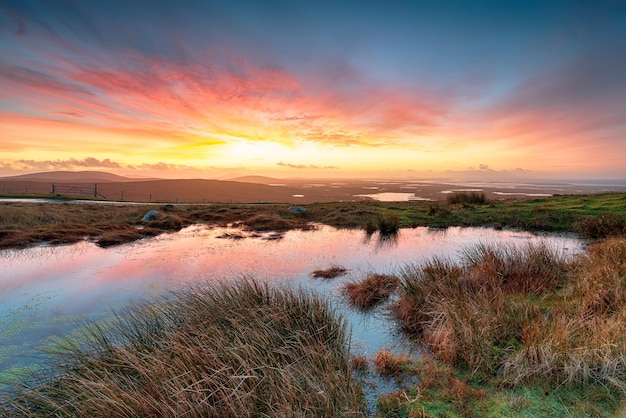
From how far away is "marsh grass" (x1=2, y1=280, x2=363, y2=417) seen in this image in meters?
3.81

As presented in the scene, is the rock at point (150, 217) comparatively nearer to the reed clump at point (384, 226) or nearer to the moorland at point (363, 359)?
the reed clump at point (384, 226)

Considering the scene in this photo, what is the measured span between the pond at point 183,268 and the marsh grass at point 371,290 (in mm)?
391

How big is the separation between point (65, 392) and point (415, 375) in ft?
17.7

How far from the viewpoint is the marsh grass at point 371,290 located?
343 inches

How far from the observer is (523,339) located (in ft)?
18.6

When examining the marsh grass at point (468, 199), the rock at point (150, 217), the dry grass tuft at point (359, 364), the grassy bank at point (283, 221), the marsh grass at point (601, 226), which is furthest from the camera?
the marsh grass at point (468, 199)

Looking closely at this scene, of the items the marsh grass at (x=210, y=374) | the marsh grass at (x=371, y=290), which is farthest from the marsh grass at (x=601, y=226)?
the marsh grass at (x=210, y=374)

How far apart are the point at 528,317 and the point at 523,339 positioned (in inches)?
43.7

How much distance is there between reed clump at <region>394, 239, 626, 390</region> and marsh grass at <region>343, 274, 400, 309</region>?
65 centimetres

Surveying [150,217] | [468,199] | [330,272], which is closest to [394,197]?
[468,199]

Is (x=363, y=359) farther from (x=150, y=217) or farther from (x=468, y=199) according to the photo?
(x=468, y=199)

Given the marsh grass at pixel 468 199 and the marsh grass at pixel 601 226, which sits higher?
the marsh grass at pixel 468 199

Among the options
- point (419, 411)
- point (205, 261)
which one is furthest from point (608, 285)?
point (205, 261)

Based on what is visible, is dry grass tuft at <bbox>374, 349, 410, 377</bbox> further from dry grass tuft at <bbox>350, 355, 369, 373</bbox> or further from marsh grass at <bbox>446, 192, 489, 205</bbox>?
marsh grass at <bbox>446, 192, 489, 205</bbox>
